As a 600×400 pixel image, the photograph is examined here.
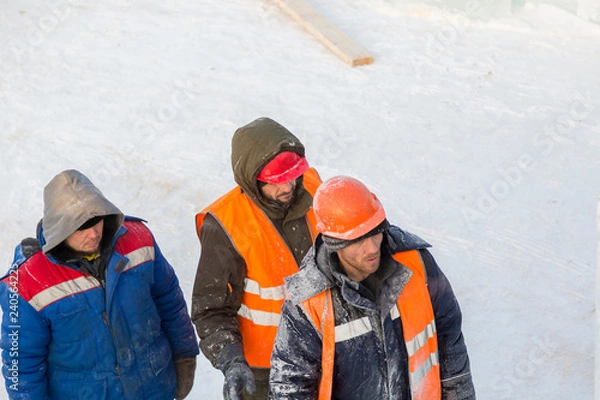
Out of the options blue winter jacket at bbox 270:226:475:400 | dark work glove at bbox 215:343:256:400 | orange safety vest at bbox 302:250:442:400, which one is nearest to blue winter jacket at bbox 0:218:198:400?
dark work glove at bbox 215:343:256:400

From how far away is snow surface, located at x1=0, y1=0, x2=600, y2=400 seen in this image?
586cm

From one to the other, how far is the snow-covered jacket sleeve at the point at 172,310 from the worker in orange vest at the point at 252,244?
0.30m

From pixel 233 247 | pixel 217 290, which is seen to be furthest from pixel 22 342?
pixel 233 247

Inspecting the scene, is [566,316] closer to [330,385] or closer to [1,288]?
[330,385]

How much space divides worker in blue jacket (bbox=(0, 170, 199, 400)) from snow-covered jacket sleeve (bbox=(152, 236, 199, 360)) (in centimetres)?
4

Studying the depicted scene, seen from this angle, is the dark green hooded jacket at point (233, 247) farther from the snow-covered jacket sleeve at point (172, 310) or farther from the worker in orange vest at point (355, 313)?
the worker in orange vest at point (355, 313)

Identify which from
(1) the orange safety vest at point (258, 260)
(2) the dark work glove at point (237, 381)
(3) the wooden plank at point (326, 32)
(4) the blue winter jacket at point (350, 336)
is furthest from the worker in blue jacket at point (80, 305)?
(3) the wooden plank at point (326, 32)

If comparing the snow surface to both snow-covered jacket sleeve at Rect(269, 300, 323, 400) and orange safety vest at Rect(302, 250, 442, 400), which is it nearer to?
orange safety vest at Rect(302, 250, 442, 400)

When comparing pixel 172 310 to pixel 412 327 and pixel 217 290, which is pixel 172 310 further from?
pixel 412 327

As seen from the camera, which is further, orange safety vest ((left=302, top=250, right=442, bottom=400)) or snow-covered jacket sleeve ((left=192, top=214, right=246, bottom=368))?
snow-covered jacket sleeve ((left=192, top=214, right=246, bottom=368))

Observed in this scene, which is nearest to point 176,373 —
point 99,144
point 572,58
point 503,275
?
point 503,275

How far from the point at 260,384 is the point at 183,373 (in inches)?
18.1

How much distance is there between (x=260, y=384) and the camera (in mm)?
3904

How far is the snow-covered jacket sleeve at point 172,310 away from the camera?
3967mm
